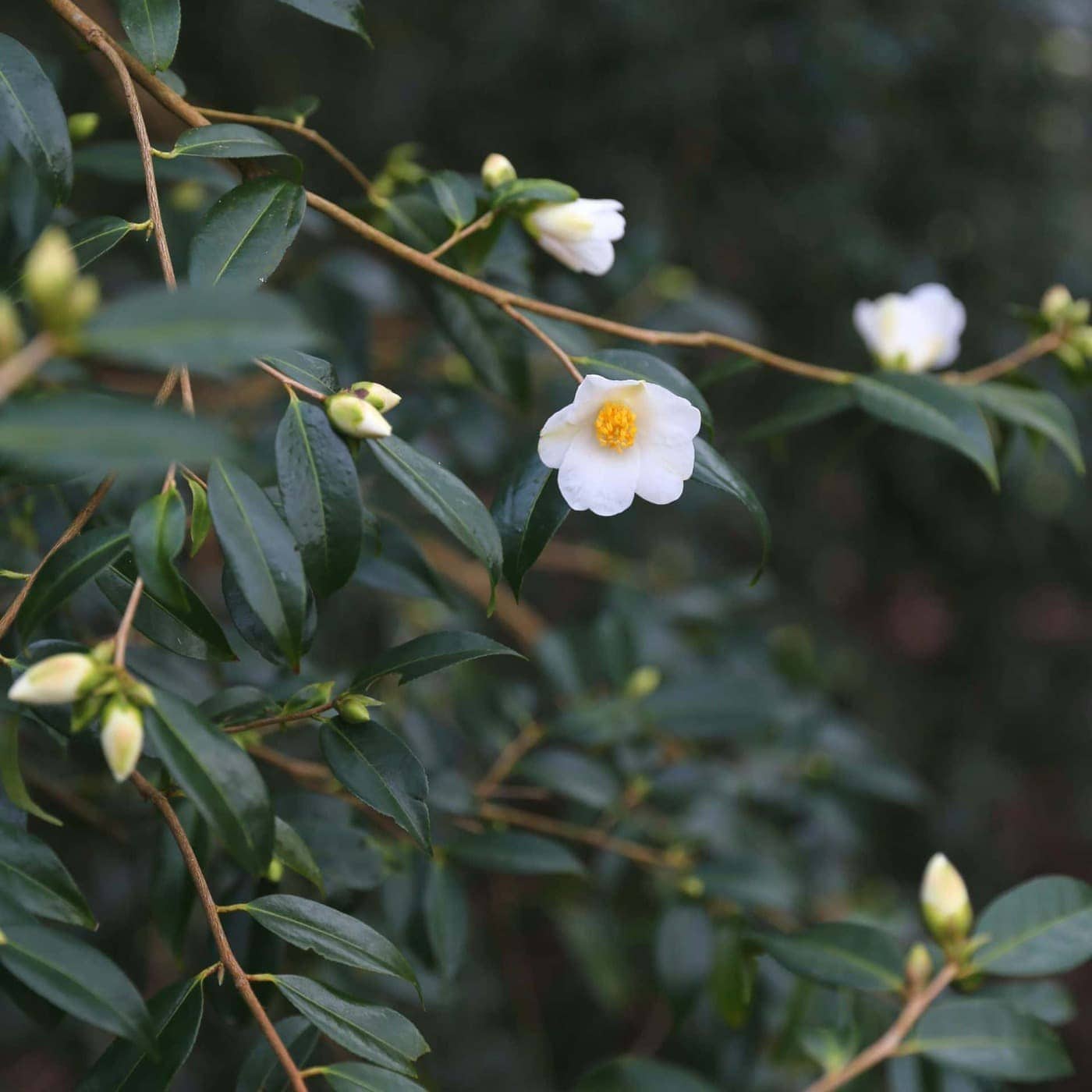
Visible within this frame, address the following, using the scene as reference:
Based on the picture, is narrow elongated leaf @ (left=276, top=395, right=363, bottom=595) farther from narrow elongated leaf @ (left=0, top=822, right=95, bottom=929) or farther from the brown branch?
the brown branch

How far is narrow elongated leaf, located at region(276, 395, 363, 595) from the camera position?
621mm

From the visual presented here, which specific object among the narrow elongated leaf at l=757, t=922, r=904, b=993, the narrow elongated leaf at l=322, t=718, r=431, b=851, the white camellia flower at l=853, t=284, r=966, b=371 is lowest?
the narrow elongated leaf at l=757, t=922, r=904, b=993

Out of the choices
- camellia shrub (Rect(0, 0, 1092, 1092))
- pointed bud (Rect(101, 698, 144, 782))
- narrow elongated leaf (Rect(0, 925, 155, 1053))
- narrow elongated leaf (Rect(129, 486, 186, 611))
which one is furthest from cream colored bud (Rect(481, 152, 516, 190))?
narrow elongated leaf (Rect(0, 925, 155, 1053))

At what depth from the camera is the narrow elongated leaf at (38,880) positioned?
0.63 metres

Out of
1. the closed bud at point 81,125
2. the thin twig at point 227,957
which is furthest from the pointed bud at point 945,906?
the closed bud at point 81,125

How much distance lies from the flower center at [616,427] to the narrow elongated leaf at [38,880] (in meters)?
0.44

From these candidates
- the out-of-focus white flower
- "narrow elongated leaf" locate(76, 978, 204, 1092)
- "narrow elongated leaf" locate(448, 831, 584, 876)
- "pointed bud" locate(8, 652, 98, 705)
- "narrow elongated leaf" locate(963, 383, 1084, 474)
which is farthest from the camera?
"narrow elongated leaf" locate(448, 831, 584, 876)

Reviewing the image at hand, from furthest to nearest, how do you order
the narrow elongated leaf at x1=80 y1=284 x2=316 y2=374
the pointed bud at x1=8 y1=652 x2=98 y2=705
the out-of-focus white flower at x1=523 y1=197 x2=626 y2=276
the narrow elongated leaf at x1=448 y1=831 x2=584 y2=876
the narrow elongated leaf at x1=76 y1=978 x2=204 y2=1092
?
the narrow elongated leaf at x1=448 y1=831 x2=584 y2=876 → the out-of-focus white flower at x1=523 y1=197 x2=626 y2=276 → the narrow elongated leaf at x1=76 y1=978 x2=204 y2=1092 → the pointed bud at x1=8 y1=652 x2=98 y2=705 → the narrow elongated leaf at x1=80 y1=284 x2=316 y2=374

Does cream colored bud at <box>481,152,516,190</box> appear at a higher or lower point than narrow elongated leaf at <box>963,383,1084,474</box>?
higher

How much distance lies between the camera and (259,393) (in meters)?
1.74

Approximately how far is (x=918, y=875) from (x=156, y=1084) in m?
2.42

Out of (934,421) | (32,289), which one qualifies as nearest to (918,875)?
(934,421)

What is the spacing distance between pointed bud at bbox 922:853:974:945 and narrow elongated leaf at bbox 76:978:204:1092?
1.94 ft

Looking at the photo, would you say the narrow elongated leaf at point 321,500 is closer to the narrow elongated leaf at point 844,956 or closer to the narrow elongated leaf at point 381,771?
the narrow elongated leaf at point 381,771
